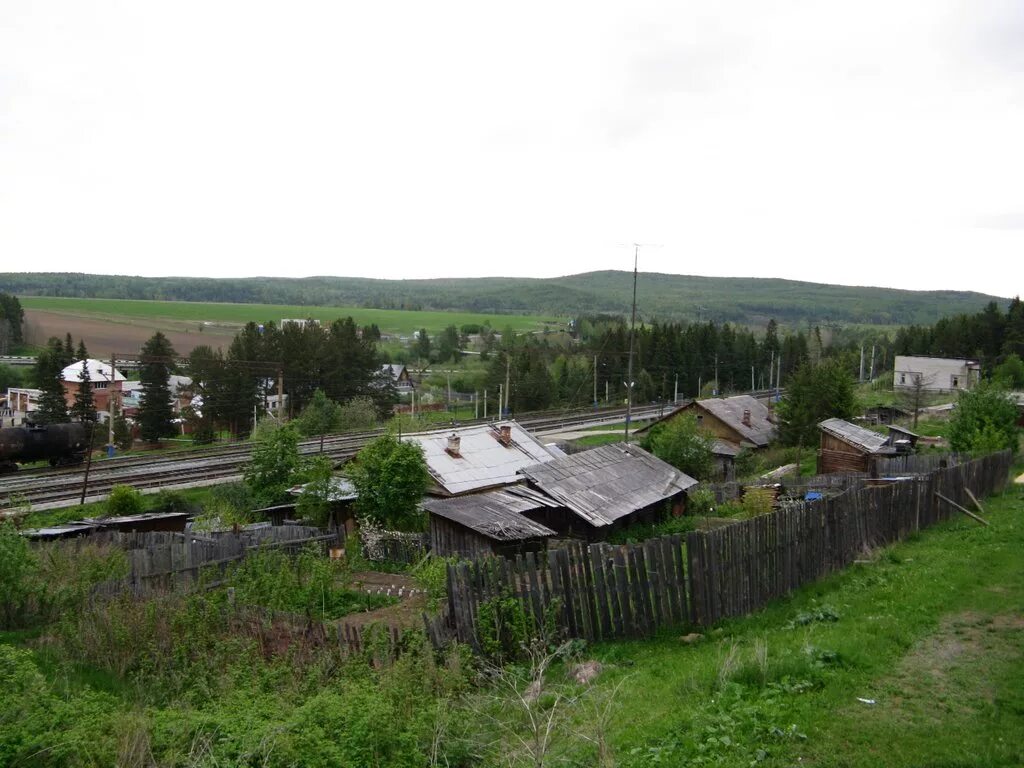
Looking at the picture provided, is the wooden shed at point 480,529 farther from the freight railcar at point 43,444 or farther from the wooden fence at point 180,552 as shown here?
the freight railcar at point 43,444

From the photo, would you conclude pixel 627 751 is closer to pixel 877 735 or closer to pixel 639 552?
pixel 877 735

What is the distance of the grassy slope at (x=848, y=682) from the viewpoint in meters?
6.86

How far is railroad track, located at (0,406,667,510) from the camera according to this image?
3484cm

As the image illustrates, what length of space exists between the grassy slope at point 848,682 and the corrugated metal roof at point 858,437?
84.6ft

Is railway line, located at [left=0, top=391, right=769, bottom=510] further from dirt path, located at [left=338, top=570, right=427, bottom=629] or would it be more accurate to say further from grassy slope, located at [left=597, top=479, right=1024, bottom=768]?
grassy slope, located at [left=597, top=479, right=1024, bottom=768]

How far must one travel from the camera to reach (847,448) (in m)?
38.2

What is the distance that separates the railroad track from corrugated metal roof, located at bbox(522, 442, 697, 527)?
371 inches

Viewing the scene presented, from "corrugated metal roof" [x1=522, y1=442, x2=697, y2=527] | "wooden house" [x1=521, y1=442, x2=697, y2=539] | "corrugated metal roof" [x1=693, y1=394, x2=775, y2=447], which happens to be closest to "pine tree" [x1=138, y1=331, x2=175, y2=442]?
"corrugated metal roof" [x1=693, y1=394, x2=775, y2=447]

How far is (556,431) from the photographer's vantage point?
6144 cm

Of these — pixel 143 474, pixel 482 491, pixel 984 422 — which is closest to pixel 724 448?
pixel 984 422

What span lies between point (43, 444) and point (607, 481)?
101 ft

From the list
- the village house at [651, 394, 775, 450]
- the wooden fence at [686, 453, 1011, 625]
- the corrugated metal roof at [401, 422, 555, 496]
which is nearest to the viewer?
the wooden fence at [686, 453, 1011, 625]

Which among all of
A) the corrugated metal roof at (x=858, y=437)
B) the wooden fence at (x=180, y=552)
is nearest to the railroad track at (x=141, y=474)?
the wooden fence at (x=180, y=552)

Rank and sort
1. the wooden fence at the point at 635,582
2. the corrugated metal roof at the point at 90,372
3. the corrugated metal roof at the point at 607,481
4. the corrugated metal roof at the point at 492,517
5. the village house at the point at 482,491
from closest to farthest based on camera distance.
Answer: the wooden fence at the point at 635,582 → the corrugated metal roof at the point at 492,517 → the village house at the point at 482,491 → the corrugated metal roof at the point at 607,481 → the corrugated metal roof at the point at 90,372
